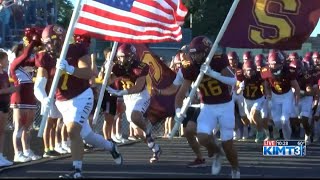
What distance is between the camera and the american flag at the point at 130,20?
45.1 feet

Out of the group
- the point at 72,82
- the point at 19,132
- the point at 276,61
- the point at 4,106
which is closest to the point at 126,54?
the point at 19,132

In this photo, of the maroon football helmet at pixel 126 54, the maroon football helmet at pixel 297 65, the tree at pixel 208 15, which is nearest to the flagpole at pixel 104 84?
the maroon football helmet at pixel 126 54

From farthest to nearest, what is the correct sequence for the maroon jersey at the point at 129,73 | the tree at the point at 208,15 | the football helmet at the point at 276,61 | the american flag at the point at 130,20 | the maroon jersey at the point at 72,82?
the tree at the point at 208,15 < the football helmet at the point at 276,61 < the maroon jersey at the point at 129,73 < the american flag at the point at 130,20 < the maroon jersey at the point at 72,82

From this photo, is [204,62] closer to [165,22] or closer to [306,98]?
[165,22]

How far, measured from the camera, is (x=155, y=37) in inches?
590

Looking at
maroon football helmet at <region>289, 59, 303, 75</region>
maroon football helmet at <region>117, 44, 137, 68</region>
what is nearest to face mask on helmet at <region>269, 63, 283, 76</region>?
maroon football helmet at <region>289, 59, 303, 75</region>

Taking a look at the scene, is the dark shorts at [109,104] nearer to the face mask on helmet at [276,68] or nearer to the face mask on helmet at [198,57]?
the face mask on helmet at [276,68]

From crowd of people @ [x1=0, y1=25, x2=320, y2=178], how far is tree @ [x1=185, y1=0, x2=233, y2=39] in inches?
1179

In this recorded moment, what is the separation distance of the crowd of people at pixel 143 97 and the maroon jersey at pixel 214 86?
1 cm

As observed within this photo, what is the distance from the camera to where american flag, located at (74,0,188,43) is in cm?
1375

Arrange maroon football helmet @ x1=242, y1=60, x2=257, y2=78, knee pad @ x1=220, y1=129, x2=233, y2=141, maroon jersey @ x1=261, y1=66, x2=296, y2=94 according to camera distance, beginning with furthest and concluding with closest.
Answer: maroon football helmet @ x1=242, y1=60, x2=257, y2=78, maroon jersey @ x1=261, y1=66, x2=296, y2=94, knee pad @ x1=220, y1=129, x2=233, y2=141

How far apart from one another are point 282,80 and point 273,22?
5.76 m

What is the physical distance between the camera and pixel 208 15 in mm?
51000

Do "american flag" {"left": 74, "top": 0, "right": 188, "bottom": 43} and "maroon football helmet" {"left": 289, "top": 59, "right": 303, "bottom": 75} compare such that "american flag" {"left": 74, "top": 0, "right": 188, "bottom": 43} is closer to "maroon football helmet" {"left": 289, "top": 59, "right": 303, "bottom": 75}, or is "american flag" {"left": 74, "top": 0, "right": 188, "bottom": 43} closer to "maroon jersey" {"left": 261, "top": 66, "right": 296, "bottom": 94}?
"maroon jersey" {"left": 261, "top": 66, "right": 296, "bottom": 94}
